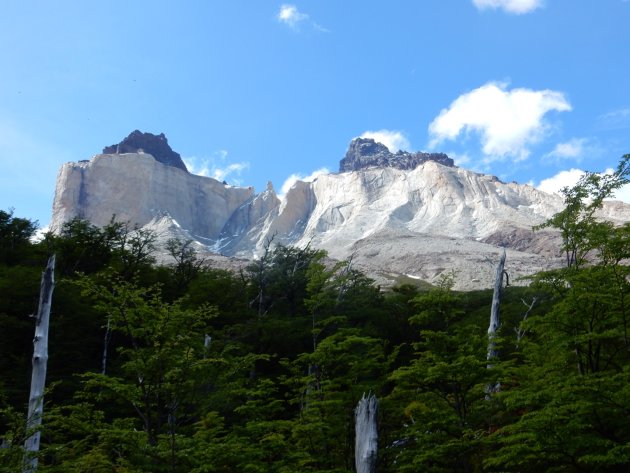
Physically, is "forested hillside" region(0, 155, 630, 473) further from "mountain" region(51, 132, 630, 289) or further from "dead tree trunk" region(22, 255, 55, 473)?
"mountain" region(51, 132, 630, 289)

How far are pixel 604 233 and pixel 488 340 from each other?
134 inches

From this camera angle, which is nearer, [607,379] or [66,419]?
[607,379]

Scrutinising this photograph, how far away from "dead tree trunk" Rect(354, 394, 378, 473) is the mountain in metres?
108

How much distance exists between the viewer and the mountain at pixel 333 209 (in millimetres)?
132250

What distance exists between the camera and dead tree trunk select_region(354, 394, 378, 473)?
8422mm

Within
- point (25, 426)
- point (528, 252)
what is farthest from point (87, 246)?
point (528, 252)

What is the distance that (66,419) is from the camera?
36.1 feet

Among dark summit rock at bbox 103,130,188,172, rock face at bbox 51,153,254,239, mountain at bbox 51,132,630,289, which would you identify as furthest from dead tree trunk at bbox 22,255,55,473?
dark summit rock at bbox 103,130,188,172

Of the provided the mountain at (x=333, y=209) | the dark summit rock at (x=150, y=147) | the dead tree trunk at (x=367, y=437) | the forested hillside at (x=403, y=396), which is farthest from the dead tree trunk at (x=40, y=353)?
the dark summit rock at (x=150, y=147)

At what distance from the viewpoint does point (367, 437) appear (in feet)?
27.9

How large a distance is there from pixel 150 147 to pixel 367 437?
626ft

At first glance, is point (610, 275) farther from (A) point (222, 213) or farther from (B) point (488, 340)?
(A) point (222, 213)

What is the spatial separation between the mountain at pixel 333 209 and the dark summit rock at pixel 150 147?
81.9ft

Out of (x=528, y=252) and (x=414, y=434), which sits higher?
(x=528, y=252)
